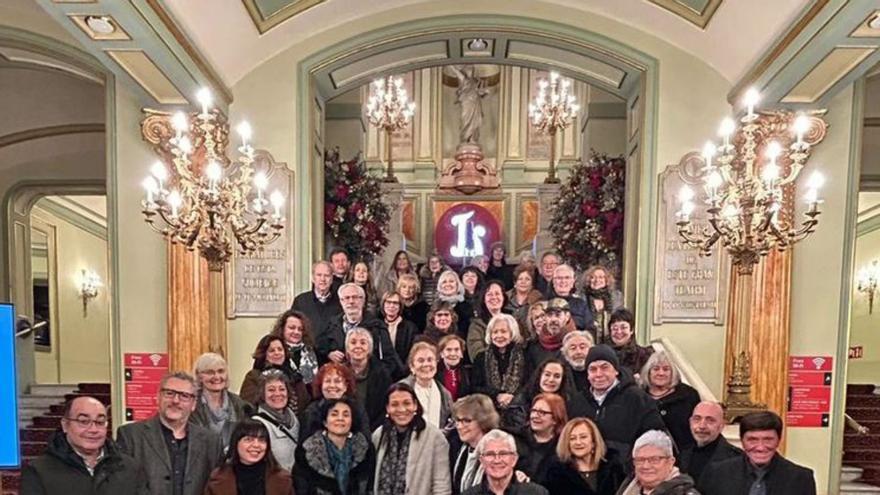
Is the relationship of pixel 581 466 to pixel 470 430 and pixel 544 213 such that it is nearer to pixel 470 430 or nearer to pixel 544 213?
pixel 470 430

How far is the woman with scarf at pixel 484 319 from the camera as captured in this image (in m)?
3.87

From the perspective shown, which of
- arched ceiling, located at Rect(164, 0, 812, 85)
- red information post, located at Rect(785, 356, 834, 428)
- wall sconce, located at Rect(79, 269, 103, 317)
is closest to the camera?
arched ceiling, located at Rect(164, 0, 812, 85)

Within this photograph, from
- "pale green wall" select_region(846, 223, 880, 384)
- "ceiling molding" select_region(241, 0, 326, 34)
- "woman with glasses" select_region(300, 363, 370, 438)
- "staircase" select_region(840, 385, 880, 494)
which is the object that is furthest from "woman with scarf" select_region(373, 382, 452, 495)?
"pale green wall" select_region(846, 223, 880, 384)

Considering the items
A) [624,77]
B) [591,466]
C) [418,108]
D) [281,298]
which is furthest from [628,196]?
[418,108]

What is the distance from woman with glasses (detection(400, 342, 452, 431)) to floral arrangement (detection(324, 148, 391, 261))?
9.47ft

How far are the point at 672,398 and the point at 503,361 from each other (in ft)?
2.83

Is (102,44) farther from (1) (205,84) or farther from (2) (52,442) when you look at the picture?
(2) (52,442)

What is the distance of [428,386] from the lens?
3.22 m

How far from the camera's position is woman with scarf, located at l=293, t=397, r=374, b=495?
8.93 feet


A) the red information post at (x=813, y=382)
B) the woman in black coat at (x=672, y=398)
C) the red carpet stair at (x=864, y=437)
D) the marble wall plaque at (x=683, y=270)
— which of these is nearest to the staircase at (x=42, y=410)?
the marble wall plaque at (x=683, y=270)

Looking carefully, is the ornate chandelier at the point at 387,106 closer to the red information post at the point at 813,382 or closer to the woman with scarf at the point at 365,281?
the woman with scarf at the point at 365,281

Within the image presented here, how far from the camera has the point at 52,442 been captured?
2.34 metres

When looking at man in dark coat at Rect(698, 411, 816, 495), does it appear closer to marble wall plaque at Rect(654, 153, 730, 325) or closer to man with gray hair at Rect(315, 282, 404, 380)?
man with gray hair at Rect(315, 282, 404, 380)

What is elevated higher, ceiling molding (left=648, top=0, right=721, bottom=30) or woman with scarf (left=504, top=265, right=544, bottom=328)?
ceiling molding (left=648, top=0, right=721, bottom=30)
